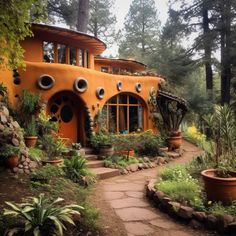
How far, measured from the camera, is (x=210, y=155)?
8.76 meters

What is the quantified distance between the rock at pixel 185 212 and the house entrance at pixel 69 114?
26.9 ft

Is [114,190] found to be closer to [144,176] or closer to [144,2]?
[144,176]

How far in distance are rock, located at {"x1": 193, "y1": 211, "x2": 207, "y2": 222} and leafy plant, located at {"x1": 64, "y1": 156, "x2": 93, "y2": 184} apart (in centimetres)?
332

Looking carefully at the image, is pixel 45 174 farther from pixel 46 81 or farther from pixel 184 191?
pixel 46 81

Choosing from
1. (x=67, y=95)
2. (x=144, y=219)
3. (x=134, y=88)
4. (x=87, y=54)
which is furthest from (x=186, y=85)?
(x=144, y=219)

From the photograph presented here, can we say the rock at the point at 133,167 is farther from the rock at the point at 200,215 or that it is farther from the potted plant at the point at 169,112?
the rock at the point at 200,215

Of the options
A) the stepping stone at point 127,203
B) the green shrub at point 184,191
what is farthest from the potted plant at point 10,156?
the green shrub at point 184,191

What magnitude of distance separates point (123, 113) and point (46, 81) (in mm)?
5137

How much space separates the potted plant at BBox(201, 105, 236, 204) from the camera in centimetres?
569

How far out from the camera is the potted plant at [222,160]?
18.7ft

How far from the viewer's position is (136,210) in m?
6.30

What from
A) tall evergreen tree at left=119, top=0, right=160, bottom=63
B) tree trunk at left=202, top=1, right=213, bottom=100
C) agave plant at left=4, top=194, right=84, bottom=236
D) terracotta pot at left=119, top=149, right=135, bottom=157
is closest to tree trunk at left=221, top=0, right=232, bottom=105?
tree trunk at left=202, top=1, right=213, bottom=100

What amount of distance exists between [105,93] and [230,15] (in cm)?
1067

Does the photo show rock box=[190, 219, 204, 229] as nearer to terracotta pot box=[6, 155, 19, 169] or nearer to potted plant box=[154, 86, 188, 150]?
terracotta pot box=[6, 155, 19, 169]
